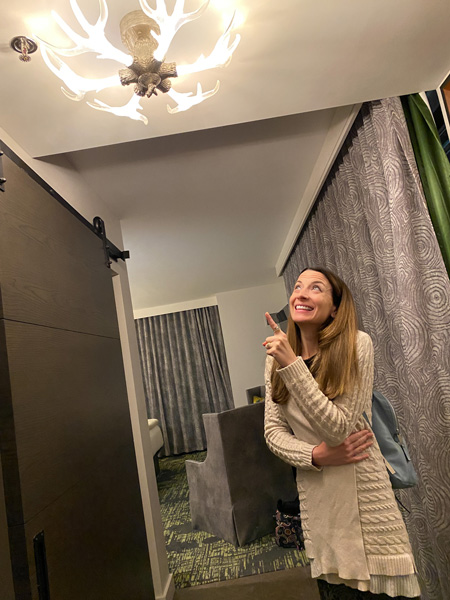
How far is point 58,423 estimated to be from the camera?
1228mm

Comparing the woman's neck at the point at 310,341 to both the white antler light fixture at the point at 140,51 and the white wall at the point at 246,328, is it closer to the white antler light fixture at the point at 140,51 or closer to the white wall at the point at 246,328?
the white antler light fixture at the point at 140,51

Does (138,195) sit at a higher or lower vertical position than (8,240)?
higher

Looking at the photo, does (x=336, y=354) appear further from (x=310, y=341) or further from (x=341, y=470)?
(x=341, y=470)

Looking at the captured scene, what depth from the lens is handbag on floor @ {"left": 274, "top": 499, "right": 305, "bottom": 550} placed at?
286cm

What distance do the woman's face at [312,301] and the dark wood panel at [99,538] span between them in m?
0.89

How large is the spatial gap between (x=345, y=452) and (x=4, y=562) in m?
0.87

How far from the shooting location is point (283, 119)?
2.19 m

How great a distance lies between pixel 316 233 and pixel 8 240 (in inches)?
97.4

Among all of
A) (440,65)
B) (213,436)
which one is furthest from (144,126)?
(213,436)

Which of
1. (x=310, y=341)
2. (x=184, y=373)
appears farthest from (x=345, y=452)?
(x=184, y=373)

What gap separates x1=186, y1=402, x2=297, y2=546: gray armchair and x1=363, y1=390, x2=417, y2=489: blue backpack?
199 centimetres

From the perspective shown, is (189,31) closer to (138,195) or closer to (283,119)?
(283,119)

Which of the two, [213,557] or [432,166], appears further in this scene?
[213,557]

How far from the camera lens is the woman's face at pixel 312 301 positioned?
4.12 ft
